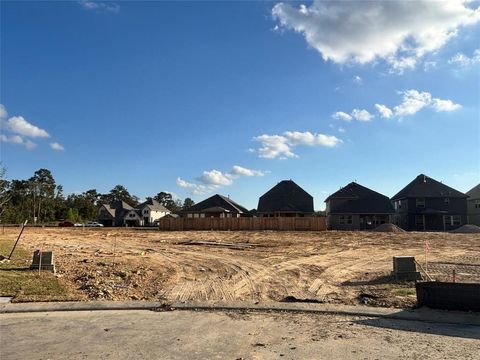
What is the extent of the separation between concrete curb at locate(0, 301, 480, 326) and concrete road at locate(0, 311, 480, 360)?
33 cm

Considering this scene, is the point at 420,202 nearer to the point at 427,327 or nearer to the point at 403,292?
the point at 403,292

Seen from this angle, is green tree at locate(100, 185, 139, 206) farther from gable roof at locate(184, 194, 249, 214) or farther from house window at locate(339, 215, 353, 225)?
house window at locate(339, 215, 353, 225)

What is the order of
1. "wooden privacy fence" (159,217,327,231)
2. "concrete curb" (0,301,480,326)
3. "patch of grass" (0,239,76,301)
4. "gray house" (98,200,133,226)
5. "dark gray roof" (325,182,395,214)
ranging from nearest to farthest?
1. "concrete curb" (0,301,480,326)
2. "patch of grass" (0,239,76,301)
3. "wooden privacy fence" (159,217,327,231)
4. "dark gray roof" (325,182,395,214)
5. "gray house" (98,200,133,226)

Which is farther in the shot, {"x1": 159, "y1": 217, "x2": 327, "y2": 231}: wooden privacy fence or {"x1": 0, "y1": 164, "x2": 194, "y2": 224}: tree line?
{"x1": 0, "y1": 164, "x2": 194, "y2": 224}: tree line

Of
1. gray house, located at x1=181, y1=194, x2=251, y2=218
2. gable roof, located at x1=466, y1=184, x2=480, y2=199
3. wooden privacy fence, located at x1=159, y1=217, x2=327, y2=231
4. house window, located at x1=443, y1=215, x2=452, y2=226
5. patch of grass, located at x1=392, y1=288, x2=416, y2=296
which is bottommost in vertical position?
patch of grass, located at x1=392, y1=288, x2=416, y2=296

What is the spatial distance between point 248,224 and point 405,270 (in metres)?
42.3

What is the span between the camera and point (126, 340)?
7.17 meters

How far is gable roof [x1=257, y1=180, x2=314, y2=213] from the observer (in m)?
66.1

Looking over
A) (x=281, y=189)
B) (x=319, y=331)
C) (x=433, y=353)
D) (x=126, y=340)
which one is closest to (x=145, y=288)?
(x=126, y=340)

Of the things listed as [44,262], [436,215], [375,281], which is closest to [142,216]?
[436,215]

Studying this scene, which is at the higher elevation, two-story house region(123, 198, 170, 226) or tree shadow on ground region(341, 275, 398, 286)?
two-story house region(123, 198, 170, 226)

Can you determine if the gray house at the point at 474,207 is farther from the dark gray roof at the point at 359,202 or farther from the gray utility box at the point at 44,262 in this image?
the gray utility box at the point at 44,262

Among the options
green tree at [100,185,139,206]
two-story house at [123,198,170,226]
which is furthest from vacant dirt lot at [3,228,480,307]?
green tree at [100,185,139,206]

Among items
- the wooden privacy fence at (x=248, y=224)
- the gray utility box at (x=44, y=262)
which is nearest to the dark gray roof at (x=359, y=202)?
the wooden privacy fence at (x=248, y=224)
